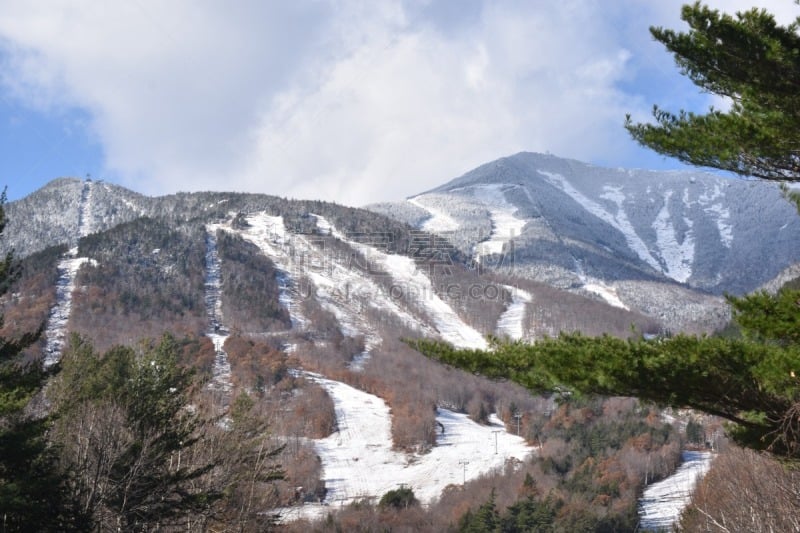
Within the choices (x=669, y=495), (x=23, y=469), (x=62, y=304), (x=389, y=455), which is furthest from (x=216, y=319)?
(x=23, y=469)

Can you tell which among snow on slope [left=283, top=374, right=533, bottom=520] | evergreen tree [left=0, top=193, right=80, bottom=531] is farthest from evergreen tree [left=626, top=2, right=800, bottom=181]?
snow on slope [left=283, top=374, right=533, bottom=520]

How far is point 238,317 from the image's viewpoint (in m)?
168

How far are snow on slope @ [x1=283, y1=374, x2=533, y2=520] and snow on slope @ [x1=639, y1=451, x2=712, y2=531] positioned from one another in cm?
2213

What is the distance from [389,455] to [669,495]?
1762 inches

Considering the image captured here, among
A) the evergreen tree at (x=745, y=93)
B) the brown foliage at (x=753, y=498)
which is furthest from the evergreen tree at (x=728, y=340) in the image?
the brown foliage at (x=753, y=498)

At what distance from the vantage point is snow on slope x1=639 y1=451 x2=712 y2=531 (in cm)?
5802

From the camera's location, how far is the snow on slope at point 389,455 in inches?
3319

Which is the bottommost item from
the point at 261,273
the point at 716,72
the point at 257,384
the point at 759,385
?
the point at 759,385

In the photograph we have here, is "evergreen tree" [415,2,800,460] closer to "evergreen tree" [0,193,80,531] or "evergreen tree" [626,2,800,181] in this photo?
"evergreen tree" [626,2,800,181]

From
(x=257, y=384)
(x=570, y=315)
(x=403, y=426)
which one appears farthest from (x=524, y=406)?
(x=570, y=315)

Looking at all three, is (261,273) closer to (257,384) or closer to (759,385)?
(257,384)

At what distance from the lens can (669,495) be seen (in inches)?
2608

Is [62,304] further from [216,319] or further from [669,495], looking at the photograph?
[669,495]

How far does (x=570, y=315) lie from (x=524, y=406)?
71698 mm
